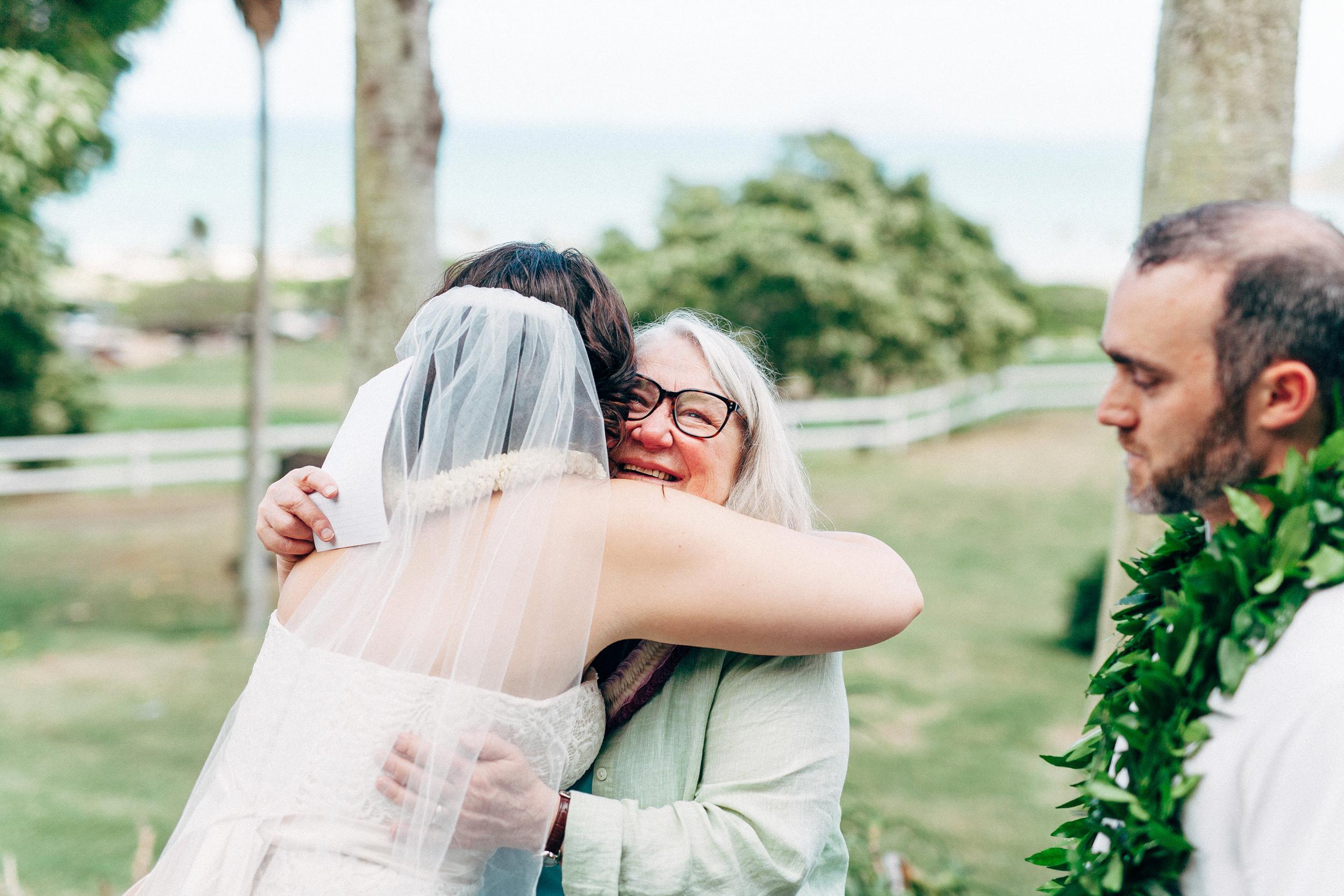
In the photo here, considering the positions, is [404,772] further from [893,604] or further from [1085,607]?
[1085,607]

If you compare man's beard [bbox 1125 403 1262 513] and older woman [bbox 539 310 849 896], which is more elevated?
man's beard [bbox 1125 403 1262 513]

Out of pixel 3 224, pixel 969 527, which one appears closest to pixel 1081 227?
pixel 969 527

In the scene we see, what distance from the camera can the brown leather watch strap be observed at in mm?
1854

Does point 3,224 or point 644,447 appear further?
point 3,224

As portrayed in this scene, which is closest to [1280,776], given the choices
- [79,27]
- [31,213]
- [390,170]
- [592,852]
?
[592,852]

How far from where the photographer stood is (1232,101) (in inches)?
127

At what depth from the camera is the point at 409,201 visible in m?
4.74

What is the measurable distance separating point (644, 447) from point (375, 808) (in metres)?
0.84

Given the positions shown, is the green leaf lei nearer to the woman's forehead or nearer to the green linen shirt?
the green linen shirt

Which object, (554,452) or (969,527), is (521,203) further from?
(554,452)

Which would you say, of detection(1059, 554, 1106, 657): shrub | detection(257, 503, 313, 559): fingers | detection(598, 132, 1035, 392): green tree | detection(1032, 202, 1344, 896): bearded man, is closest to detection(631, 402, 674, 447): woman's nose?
detection(257, 503, 313, 559): fingers

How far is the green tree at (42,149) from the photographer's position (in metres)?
11.5

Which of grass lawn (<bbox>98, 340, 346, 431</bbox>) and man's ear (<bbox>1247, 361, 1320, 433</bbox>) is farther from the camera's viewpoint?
grass lawn (<bbox>98, 340, 346, 431</bbox>)

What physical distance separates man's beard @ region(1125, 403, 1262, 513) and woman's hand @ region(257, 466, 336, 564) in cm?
135
